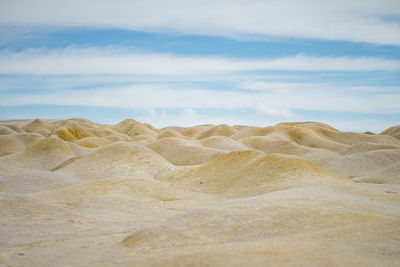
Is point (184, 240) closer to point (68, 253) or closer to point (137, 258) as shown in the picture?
point (137, 258)

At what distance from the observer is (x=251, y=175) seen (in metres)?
28.2

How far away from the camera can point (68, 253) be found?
37.5 feet

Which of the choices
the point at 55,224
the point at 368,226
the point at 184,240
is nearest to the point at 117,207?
the point at 55,224

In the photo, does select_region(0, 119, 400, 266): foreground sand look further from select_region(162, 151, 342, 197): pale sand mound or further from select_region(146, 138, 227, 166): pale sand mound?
select_region(146, 138, 227, 166): pale sand mound

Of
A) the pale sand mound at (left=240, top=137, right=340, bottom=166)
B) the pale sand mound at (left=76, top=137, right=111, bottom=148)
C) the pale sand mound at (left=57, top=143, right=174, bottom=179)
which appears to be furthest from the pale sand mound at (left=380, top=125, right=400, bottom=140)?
the pale sand mound at (left=57, top=143, right=174, bottom=179)

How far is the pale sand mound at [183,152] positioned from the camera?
4997 cm

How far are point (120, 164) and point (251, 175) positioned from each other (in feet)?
48.8

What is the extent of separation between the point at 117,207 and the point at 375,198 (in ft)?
43.4

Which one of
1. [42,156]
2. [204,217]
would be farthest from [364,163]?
[42,156]

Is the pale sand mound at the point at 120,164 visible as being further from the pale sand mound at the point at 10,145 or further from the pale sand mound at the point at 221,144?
the pale sand mound at the point at 10,145

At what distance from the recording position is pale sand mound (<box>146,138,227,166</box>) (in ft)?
164

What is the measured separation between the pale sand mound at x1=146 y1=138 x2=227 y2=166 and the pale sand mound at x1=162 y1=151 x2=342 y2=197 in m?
14.8

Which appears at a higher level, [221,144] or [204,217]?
[204,217]

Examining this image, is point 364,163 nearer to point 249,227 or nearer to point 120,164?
point 120,164
